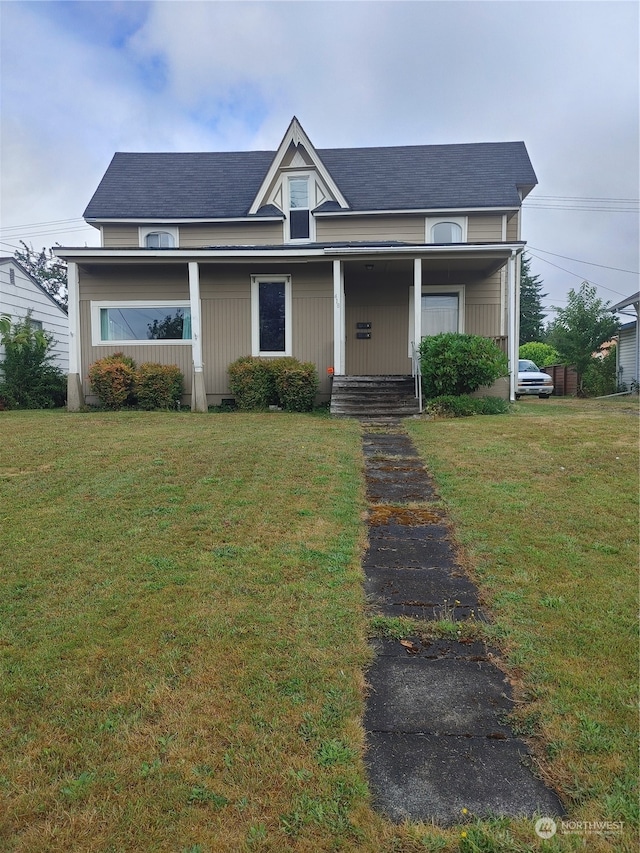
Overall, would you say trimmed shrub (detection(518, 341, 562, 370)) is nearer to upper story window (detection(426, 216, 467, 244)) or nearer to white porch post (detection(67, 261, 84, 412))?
upper story window (detection(426, 216, 467, 244))

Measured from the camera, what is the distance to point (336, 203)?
15.3m

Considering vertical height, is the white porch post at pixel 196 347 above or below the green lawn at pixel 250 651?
above

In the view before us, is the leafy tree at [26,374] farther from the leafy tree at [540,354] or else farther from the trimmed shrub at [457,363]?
the leafy tree at [540,354]

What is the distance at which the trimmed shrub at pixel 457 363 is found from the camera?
1132 centimetres

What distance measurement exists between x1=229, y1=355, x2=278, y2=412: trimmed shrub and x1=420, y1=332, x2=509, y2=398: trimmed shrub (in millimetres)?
3606

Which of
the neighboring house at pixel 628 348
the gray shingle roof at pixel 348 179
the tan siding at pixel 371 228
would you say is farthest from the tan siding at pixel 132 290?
the neighboring house at pixel 628 348

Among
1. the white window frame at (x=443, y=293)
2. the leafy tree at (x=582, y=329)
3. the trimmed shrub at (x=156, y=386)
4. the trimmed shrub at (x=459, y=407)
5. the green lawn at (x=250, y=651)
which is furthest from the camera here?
the leafy tree at (x=582, y=329)

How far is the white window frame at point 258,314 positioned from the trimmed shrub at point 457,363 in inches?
151

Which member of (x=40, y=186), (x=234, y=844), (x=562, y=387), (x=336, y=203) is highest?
(x=40, y=186)

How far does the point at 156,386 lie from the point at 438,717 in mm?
11517

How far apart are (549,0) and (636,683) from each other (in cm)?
1339

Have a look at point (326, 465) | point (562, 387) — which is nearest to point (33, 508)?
point (326, 465)

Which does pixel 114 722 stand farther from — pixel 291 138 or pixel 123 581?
pixel 291 138

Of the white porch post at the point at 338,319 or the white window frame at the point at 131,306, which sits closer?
the white porch post at the point at 338,319
